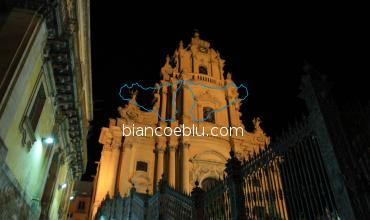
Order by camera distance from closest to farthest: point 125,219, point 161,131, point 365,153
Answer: point 365,153, point 125,219, point 161,131

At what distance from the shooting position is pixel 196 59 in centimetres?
4147

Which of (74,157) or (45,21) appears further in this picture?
(74,157)

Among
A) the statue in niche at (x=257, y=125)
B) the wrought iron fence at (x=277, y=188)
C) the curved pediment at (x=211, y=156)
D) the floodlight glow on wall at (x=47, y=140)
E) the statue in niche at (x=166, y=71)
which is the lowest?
the wrought iron fence at (x=277, y=188)

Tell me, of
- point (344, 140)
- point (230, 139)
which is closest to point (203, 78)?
point (230, 139)

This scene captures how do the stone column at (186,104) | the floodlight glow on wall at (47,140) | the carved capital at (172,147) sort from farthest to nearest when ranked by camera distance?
1. the stone column at (186,104)
2. the carved capital at (172,147)
3. the floodlight glow on wall at (47,140)

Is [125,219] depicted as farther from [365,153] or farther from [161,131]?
[365,153]

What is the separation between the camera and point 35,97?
11.1m

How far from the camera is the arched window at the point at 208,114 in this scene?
34.6m

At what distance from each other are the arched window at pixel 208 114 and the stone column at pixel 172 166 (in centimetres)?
627

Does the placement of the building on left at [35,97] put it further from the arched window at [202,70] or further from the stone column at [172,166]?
the arched window at [202,70]

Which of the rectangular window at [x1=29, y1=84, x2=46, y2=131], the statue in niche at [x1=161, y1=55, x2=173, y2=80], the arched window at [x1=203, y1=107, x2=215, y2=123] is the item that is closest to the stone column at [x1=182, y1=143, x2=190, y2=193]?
the arched window at [x1=203, y1=107, x2=215, y2=123]

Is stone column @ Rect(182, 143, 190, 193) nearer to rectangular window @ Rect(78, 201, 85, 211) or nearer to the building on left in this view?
the building on left

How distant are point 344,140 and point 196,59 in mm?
34954

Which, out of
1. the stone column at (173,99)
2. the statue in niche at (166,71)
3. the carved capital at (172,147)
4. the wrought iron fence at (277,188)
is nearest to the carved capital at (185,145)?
the carved capital at (172,147)
